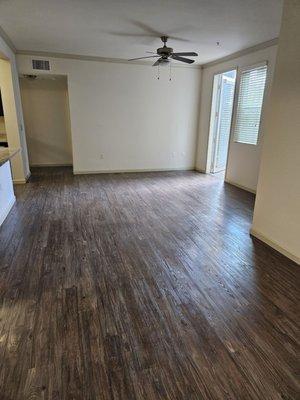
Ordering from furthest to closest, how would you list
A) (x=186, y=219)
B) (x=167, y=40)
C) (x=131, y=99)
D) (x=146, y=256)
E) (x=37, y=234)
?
(x=131, y=99) < (x=167, y=40) < (x=186, y=219) < (x=37, y=234) < (x=146, y=256)

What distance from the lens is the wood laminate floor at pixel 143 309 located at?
1504 mm

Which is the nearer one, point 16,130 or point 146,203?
point 146,203

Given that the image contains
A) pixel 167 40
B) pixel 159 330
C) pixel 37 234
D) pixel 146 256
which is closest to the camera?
pixel 159 330

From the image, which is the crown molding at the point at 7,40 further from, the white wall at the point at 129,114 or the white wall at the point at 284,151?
the white wall at the point at 284,151

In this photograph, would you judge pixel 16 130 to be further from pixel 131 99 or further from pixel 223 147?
pixel 223 147

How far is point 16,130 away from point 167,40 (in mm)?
3449

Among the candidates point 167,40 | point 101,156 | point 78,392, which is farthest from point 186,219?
point 101,156

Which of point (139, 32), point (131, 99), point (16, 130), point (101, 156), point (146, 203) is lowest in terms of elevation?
point (146, 203)

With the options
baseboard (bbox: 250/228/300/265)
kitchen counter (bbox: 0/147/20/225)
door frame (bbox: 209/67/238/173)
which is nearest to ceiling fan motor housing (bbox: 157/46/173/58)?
door frame (bbox: 209/67/238/173)

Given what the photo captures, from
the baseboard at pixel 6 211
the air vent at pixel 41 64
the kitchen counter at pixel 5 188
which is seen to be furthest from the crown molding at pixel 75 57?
the baseboard at pixel 6 211

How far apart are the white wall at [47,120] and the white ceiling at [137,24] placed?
80.9 inches

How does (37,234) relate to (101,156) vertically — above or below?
below

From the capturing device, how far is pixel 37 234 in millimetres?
3342

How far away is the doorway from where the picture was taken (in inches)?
253
